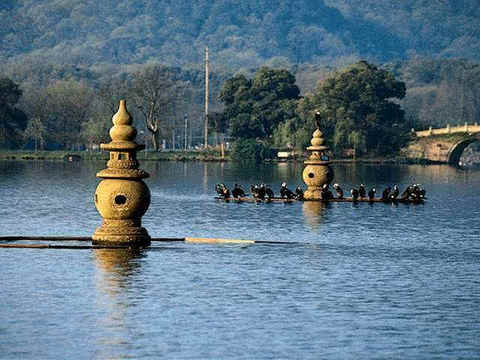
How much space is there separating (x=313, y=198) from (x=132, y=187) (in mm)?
45615

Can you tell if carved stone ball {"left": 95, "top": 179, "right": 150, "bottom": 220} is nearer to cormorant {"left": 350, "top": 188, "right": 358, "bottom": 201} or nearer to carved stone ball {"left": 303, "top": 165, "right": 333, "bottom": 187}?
carved stone ball {"left": 303, "top": 165, "right": 333, "bottom": 187}

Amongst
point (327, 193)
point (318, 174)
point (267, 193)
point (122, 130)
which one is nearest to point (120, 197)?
point (122, 130)

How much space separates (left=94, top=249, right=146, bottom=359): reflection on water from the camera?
129 ft

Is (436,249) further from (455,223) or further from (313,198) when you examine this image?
(313,198)

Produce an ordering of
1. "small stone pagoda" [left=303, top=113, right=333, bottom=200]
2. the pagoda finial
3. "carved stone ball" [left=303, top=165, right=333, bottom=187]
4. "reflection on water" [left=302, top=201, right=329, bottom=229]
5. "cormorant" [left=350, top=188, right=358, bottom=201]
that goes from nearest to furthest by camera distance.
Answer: the pagoda finial
"reflection on water" [left=302, top=201, right=329, bottom=229]
"small stone pagoda" [left=303, top=113, right=333, bottom=200]
"carved stone ball" [left=303, top=165, right=333, bottom=187]
"cormorant" [left=350, top=188, right=358, bottom=201]

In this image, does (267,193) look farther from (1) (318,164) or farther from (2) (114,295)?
(2) (114,295)

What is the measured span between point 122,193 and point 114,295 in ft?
30.2

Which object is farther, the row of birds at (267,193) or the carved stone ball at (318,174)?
the row of birds at (267,193)

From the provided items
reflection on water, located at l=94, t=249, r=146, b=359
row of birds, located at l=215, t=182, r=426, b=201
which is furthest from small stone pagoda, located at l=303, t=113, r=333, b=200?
reflection on water, located at l=94, t=249, r=146, b=359

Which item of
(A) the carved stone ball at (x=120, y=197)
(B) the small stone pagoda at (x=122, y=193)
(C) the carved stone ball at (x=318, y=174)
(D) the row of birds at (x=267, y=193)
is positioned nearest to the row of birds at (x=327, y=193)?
(D) the row of birds at (x=267, y=193)

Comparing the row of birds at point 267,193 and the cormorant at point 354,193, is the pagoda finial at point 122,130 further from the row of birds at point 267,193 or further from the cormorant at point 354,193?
the cormorant at point 354,193

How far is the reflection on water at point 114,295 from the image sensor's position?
39344 mm

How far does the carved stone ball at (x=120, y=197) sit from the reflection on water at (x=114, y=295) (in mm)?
2049

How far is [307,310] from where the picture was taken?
45.0m
